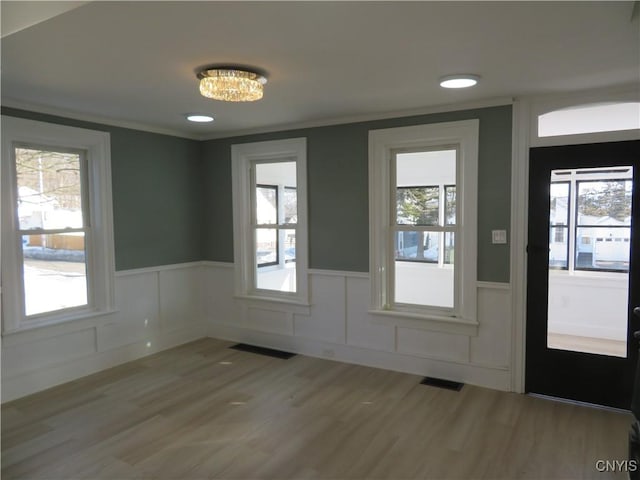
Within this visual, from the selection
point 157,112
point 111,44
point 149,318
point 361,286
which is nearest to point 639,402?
point 361,286

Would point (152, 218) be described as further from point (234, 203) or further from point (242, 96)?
point (242, 96)

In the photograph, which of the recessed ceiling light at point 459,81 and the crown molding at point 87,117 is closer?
the recessed ceiling light at point 459,81

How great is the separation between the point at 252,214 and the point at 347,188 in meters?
1.25

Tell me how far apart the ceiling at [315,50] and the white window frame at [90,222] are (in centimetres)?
25

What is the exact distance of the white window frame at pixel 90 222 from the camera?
3.43 meters

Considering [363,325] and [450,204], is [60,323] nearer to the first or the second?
[363,325]

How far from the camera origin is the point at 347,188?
4215 millimetres

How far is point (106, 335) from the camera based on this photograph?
418 centimetres

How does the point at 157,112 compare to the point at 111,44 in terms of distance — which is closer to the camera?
the point at 111,44

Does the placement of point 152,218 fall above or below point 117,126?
below

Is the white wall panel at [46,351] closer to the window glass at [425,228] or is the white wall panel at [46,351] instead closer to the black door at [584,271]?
the window glass at [425,228]

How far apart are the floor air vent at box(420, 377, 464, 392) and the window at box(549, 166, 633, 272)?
123cm

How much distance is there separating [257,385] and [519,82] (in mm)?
3082

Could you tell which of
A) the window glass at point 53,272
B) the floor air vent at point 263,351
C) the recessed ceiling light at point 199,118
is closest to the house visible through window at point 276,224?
the floor air vent at point 263,351
